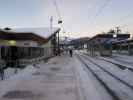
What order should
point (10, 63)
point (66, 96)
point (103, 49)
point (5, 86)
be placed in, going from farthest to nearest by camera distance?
point (103, 49) → point (10, 63) → point (5, 86) → point (66, 96)

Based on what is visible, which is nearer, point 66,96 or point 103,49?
point 66,96

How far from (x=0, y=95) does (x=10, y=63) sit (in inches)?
800

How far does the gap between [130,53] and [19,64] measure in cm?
3539

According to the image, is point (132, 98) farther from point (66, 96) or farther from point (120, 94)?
point (66, 96)

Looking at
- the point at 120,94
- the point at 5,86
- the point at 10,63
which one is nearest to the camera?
the point at 120,94

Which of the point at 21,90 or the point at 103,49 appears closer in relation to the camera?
the point at 21,90

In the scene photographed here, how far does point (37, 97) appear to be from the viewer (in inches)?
378

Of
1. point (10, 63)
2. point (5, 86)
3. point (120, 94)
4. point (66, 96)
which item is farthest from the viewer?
point (10, 63)

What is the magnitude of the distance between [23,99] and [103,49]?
157 ft

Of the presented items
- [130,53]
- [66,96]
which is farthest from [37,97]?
[130,53]

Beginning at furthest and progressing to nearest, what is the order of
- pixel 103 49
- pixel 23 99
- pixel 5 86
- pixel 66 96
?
pixel 103 49 → pixel 5 86 → pixel 66 96 → pixel 23 99

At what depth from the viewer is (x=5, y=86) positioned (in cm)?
1218

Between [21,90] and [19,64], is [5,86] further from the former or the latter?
[19,64]

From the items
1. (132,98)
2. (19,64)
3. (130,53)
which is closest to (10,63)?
(19,64)
